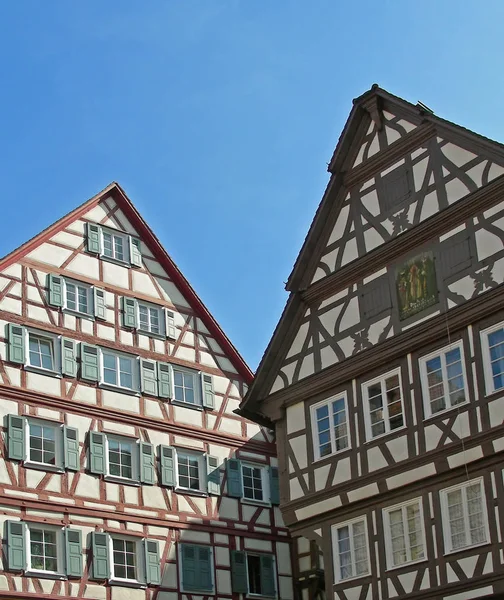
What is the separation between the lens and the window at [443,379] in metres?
22.8

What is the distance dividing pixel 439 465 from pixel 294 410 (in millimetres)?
4547

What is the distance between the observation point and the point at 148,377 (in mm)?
33219

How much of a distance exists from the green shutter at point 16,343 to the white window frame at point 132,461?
3.01 metres

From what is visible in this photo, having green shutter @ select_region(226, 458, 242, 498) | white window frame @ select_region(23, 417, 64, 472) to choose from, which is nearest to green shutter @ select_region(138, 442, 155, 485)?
white window frame @ select_region(23, 417, 64, 472)

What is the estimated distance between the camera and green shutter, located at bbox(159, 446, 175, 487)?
32.2 metres

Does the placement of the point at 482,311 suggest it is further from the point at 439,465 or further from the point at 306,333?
the point at 306,333

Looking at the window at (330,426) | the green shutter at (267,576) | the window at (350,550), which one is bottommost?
the window at (350,550)

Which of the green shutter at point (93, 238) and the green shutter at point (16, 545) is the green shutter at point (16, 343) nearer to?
the green shutter at point (93, 238)

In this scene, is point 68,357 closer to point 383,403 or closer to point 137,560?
point 137,560

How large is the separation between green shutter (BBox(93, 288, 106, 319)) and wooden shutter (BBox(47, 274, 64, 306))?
1.06 meters

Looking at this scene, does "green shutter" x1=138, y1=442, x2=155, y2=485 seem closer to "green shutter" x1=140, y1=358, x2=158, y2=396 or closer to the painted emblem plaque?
"green shutter" x1=140, y1=358, x2=158, y2=396

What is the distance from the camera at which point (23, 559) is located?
92.3 feet

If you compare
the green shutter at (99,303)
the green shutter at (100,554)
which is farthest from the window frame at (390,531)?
the green shutter at (99,303)

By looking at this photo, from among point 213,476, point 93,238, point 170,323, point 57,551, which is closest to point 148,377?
point 170,323
